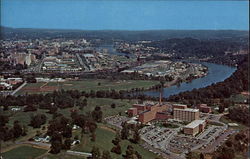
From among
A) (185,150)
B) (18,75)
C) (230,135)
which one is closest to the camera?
(185,150)

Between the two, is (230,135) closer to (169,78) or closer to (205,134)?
(205,134)

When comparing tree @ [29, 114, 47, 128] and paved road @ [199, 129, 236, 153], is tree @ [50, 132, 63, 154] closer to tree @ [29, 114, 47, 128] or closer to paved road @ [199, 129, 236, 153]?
tree @ [29, 114, 47, 128]

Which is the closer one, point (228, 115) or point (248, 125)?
point (248, 125)

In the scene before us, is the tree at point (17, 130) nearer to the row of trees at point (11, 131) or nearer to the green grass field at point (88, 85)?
the row of trees at point (11, 131)

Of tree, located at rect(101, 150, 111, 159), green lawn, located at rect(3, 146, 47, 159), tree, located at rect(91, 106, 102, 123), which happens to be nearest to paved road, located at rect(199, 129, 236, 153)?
tree, located at rect(101, 150, 111, 159)

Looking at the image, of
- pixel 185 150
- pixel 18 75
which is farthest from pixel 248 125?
pixel 18 75

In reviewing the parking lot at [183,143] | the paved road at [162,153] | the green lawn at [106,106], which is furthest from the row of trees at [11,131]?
the parking lot at [183,143]
